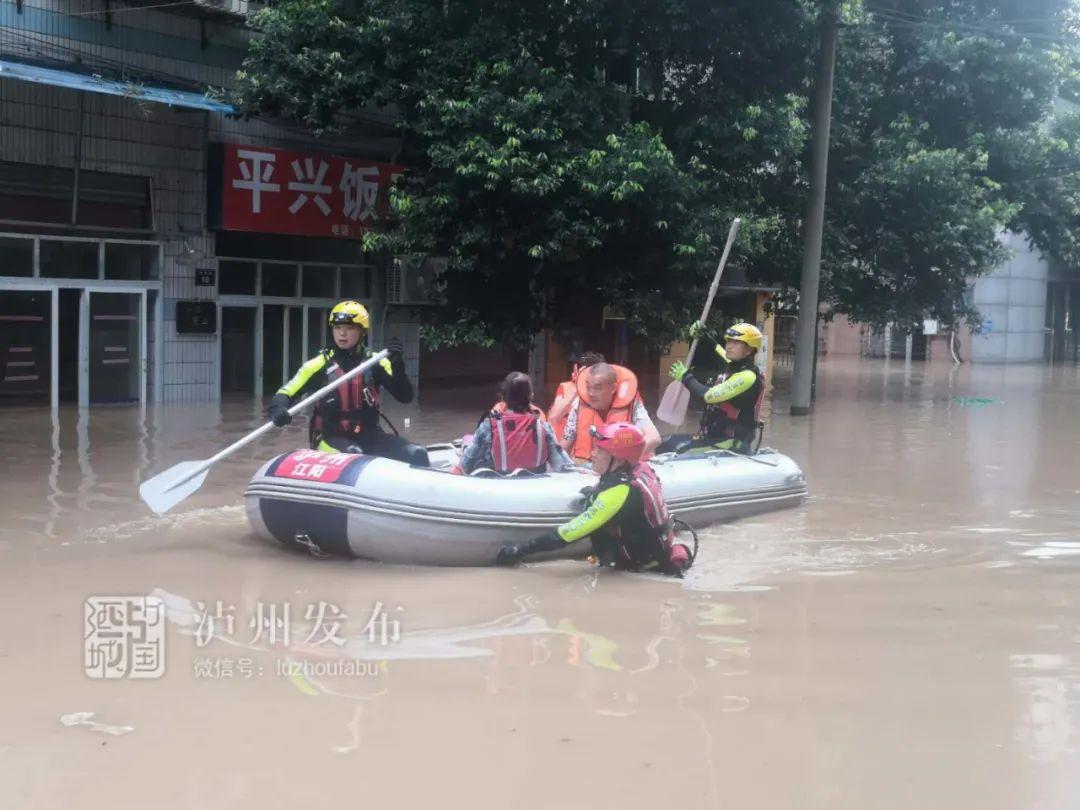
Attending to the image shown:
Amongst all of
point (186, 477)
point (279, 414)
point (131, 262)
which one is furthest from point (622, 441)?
point (131, 262)

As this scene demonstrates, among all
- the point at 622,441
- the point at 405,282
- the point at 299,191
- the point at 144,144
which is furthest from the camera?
the point at 405,282

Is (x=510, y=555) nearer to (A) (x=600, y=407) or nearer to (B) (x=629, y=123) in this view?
(A) (x=600, y=407)

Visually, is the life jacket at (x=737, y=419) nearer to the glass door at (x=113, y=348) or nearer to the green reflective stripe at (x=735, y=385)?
the green reflective stripe at (x=735, y=385)

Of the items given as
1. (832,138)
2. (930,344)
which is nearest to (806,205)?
(832,138)

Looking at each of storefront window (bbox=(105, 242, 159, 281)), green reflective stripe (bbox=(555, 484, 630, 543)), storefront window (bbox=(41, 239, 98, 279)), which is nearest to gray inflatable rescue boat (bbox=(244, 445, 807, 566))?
green reflective stripe (bbox=(555, 484, 630, 543))

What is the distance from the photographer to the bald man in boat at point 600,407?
8336 millimetres

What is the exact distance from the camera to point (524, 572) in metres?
7.29

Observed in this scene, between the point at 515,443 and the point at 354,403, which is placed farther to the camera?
the point at 354,403

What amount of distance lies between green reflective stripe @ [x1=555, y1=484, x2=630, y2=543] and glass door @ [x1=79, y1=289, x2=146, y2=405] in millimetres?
11015

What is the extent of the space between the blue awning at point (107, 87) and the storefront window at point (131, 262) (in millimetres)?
2193

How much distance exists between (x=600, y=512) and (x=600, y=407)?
194 centimetres

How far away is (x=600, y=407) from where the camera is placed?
335 inches

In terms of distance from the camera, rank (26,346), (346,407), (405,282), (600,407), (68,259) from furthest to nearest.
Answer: (405,282) < (68,259) < (26,346) < (600,407) < (346,407)

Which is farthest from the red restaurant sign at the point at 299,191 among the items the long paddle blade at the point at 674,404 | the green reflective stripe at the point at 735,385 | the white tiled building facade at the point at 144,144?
the green reflective stripe at the point at 735,385
